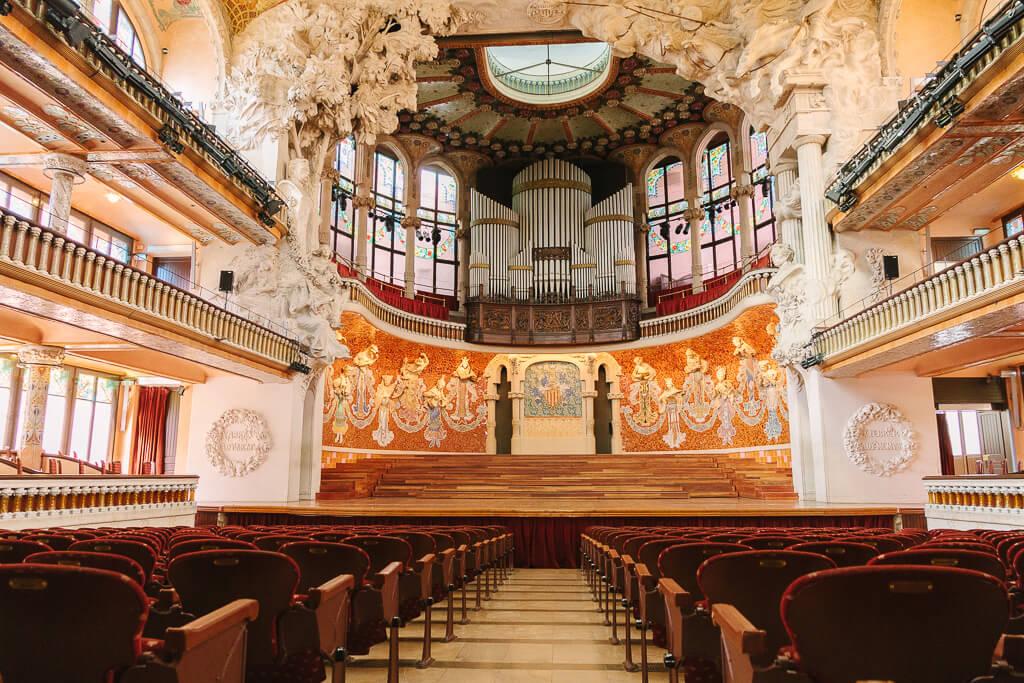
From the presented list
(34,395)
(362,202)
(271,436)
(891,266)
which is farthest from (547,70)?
(34,395)

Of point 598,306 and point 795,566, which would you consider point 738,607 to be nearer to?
point 795,566

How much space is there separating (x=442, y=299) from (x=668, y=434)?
9384 millimetres

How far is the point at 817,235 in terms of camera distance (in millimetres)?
15750

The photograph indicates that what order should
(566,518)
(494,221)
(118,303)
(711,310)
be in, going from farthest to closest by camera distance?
(494,221) → (711,310) → (566,518) → (118,303)

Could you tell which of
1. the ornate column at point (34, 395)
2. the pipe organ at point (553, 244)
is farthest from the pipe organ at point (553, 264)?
the ornate column at point (34, 395)

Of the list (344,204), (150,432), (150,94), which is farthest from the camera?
(344,204)

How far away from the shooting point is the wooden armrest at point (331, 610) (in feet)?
10.7

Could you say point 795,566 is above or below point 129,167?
below

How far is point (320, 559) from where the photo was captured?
13.4 feet

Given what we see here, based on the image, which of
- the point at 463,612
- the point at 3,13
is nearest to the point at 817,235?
the point at 463,612

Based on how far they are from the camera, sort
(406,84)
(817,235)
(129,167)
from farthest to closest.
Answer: (406,84) < (817,235) < (129,167)

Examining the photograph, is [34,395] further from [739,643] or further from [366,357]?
[739,643]

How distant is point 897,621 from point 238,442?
15.7 meters

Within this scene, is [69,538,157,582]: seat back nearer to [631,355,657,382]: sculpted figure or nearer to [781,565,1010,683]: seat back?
[781,565,1010,683]: seat back
